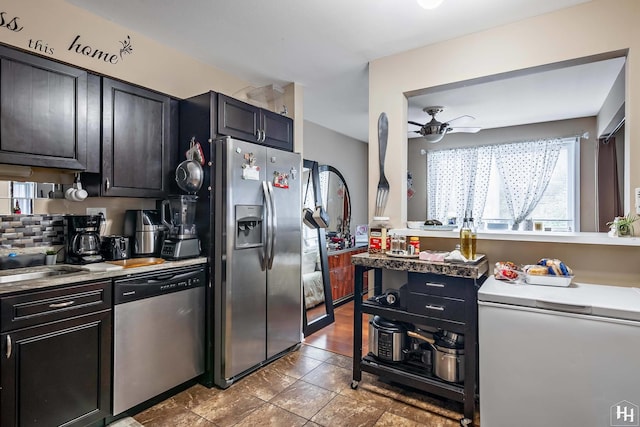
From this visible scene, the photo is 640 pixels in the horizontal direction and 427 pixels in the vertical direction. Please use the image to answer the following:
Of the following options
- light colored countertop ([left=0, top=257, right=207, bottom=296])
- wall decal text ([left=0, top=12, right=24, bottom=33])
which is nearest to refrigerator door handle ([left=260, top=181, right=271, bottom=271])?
light colored countertop ([left=0, top=257, right=207, bottom=296])

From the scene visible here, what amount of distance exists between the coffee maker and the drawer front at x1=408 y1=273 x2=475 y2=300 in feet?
6.80

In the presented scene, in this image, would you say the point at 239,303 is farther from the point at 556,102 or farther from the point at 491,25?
the point at 556,102

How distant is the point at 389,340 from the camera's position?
2307mm

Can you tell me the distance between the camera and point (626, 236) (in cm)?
191

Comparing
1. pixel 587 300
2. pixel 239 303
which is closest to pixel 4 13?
pixel 239 303

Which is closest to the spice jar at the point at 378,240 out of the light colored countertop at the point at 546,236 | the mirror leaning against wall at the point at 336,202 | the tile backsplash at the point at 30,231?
the light colored countertop at the point at 546,236

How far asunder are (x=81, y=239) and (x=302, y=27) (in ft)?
6.75

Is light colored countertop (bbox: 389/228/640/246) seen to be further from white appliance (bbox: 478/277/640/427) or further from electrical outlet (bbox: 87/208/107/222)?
electrical outlet (bbox: 87/208/107/222)

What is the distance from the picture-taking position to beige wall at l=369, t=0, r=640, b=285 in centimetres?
196

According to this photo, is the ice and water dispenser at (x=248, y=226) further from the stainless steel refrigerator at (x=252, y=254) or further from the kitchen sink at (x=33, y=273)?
the kitchen sink at (x=33, y=273)

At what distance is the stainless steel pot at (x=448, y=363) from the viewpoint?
81.1 inches

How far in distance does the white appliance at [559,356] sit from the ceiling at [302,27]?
1.77 m

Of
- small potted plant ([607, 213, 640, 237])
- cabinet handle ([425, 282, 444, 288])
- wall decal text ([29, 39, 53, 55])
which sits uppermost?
wall decal text ([29, 39, 53, 55])

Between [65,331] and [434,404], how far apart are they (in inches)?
86.5
